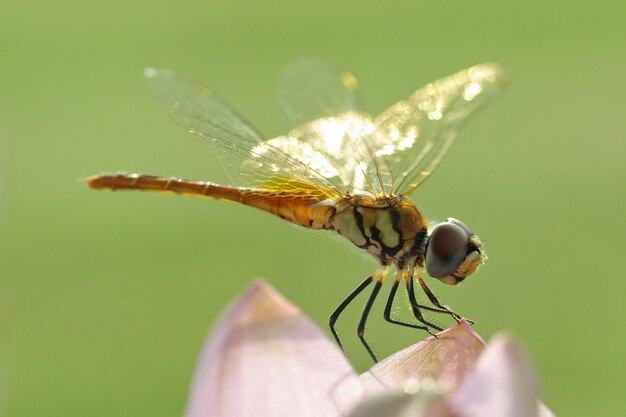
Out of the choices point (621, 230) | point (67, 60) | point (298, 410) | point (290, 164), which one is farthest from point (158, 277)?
point (298, 410)

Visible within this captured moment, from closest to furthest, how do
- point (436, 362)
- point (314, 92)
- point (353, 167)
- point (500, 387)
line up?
1. point (500, 387)
2. point (436, 362)
3. point (353, 167)
4. point (314, 92)

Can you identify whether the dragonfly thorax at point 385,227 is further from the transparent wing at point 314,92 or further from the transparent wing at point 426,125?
the transparent wing at point 314,92

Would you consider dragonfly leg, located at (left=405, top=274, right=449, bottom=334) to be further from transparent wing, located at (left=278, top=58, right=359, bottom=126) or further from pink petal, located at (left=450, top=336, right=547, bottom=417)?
pink petal, located at (left=450, top=336, right=547, bottom=417)

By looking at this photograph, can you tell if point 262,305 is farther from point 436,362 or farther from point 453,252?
point 453,252

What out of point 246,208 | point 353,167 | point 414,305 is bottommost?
point 246,208

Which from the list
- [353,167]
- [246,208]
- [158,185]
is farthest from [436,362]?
[246,208]

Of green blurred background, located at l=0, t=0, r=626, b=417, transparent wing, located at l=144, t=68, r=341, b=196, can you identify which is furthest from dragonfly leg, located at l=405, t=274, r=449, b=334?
green blurred background, located at l=0, t=0, r=626, b=417

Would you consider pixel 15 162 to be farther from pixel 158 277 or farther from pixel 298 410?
pixel 298 410
